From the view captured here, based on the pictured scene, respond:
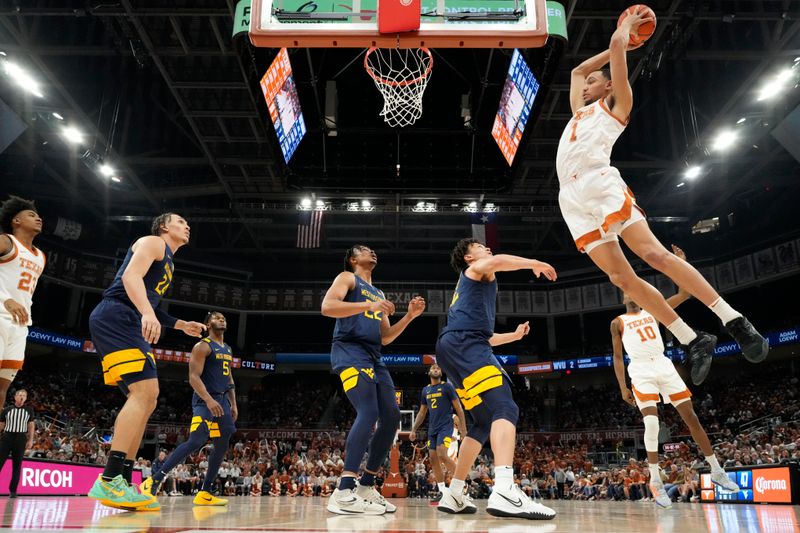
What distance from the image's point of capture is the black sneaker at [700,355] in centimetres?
373

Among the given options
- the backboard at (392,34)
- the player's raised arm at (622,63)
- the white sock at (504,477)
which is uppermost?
the backboard at (392,34)

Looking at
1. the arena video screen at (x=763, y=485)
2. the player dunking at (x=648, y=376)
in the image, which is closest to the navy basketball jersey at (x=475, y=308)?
the player dunking at (x=648, y=376)

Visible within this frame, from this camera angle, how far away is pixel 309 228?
22.6m

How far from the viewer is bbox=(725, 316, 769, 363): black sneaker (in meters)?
3.50

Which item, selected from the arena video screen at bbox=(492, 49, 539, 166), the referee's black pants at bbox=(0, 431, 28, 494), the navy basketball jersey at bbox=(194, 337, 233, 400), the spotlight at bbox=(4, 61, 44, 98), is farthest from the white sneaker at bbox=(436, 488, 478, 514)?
the spotlight at bbox=(4, 61, 44, 98)

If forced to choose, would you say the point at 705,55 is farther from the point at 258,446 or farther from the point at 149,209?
the point at 149,209

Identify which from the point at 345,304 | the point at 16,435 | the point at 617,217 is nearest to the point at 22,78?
the point at 16,435

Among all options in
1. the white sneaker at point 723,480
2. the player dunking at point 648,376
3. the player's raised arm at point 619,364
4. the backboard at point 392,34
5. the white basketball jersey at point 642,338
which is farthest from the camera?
the white basketball jersey at point 642,338

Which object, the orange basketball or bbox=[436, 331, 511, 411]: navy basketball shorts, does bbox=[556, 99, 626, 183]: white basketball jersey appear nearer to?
the orange basketball

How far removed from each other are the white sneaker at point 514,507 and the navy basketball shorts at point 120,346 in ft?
8.25

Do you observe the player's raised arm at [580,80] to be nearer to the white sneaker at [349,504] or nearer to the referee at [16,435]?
the white sneaker at [349,504]

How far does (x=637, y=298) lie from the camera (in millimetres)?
3998

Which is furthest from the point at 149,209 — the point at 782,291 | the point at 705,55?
the point at 782,291

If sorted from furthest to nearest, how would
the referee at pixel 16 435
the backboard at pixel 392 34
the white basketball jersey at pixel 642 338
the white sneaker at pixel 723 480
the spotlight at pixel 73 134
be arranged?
the spotlight at pixel 73 134
the referee at pixel 16 435
the white basketball jersey at pixel 642 338
the white sneaker at pixel 723 480
the backboard at pixel 392 34
